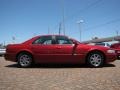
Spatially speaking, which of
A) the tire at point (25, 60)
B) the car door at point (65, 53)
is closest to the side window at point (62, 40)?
the car door at point (65, 53)

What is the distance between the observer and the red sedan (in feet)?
34.9

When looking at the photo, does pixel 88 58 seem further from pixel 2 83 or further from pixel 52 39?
pixel 2 83

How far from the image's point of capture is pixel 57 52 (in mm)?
10742

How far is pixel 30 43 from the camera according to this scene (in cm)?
1102

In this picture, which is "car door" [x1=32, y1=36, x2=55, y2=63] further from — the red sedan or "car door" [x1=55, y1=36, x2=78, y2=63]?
"car door" [x1=55, y1=36, x2=78, y2=63]

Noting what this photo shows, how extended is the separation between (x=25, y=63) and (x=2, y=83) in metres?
4.16

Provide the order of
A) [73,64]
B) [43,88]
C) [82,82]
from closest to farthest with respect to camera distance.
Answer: [43,88] → [82,82] → [73,64]

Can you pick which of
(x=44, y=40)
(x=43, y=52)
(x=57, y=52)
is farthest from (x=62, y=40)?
(x=43, y=52)

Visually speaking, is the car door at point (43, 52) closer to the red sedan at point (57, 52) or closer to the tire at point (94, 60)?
the red sedan at point (57, 52)

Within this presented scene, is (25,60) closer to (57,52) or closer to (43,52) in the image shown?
(43,52)

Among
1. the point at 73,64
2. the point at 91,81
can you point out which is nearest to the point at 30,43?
the point at 73,64

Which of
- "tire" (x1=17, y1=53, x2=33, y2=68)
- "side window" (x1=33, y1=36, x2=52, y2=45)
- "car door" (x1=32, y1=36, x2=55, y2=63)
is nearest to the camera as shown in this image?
"car door" (x1=32, y1=36, x2=55, y2=63)

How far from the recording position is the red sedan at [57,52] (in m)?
10.6

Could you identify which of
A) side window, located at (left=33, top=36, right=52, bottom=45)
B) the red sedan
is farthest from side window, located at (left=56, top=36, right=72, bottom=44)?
side window, located at (left=33, top=36, right=52, bottom=45)
